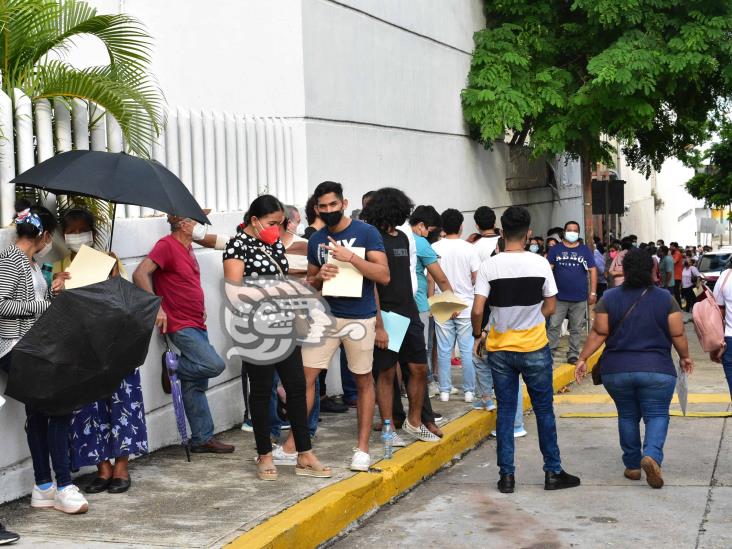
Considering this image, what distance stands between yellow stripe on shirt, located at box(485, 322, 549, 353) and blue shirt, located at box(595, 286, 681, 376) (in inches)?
20.8

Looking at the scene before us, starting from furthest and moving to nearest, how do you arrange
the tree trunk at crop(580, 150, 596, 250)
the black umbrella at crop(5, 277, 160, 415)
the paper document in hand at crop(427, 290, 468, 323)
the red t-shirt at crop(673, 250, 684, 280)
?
the red t-shirt at crop(673, 250, 684, 280) < the tree trunk at crop(580, 150, 596, 250) < the paper document in hand at crop(427, 290, 468, 323) < the black umbrella at crop(5, 277, 160, 415)

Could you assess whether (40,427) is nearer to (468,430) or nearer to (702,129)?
(468,430)

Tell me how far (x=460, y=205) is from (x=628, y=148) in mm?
7587

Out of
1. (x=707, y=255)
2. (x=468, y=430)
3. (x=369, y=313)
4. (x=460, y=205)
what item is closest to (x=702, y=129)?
(x=460, y=205)

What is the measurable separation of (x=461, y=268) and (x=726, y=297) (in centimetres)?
310

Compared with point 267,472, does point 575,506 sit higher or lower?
lower

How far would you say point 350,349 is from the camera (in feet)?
24.8

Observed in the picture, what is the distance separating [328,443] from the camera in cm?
866

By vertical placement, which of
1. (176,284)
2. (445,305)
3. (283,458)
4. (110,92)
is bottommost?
(283,458)

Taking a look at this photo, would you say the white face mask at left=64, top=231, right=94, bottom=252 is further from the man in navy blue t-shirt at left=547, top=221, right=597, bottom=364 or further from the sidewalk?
the man in navy blue t-shirt at left=547, top=221, right=597, bottom=364

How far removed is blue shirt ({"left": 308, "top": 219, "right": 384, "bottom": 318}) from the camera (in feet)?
24.6

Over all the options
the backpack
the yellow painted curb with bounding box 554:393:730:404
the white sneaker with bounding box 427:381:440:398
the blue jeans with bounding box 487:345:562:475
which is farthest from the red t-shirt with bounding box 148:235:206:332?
the yellow painted curb with bounding box 554:393:730:404

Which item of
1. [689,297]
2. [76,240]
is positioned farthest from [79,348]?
[689,297]
